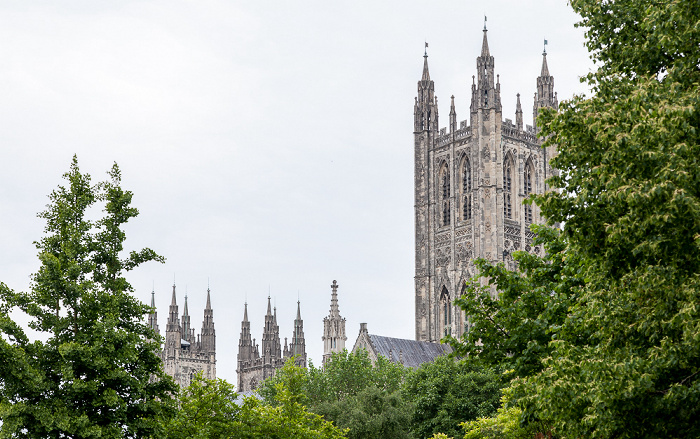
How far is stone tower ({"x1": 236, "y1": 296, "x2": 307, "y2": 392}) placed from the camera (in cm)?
12748

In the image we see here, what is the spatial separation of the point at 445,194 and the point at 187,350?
48380 mm

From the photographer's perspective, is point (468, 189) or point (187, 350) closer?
point (468, 189)

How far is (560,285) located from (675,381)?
7.47 metres

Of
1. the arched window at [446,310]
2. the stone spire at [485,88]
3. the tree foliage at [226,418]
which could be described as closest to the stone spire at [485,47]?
the stone spire at [485,88]

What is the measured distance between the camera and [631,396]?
1666 cm

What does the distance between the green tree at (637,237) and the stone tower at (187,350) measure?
11723 cm

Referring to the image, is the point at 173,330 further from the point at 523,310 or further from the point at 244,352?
the point at 523,310

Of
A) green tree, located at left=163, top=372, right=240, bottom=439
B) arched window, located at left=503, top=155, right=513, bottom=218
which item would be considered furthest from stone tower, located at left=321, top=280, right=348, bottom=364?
green tree, located at left=163, top=372, right=240, bottom=439

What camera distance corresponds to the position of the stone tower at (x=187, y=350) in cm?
13338

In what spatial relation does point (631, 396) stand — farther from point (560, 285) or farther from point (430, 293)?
point (430, 293)

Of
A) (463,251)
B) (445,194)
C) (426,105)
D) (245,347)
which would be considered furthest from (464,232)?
(245,347)

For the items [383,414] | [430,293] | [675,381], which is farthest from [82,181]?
[430,293]

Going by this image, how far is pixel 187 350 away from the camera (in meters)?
137

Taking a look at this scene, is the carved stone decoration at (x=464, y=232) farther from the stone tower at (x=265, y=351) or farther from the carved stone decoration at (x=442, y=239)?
the stone tower at (x=265, y=351)
